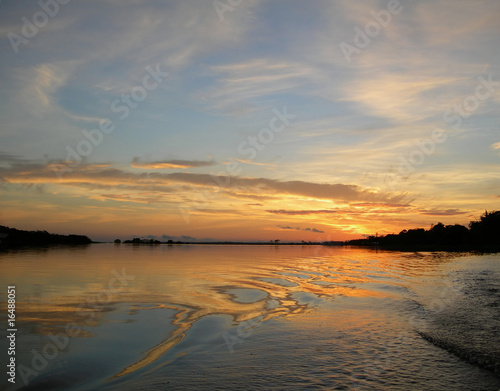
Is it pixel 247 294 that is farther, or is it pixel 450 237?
pixel 450 237

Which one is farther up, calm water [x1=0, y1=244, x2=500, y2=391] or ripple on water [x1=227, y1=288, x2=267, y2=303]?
calm water [x1=0, y1=244, x2=500, y2=391]

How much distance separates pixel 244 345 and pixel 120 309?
9253 millimetres

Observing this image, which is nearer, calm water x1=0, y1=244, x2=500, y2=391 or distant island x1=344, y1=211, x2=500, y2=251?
calm water x1=0, y1=244, x2=500, y2=391

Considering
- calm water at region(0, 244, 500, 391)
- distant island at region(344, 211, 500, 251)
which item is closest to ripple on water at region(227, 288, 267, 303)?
calm water at region(0, 244, 500, 391)

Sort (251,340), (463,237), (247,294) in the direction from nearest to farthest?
(251,340)
(247,294)
(463,237)

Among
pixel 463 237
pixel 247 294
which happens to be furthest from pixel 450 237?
pixel 247 294

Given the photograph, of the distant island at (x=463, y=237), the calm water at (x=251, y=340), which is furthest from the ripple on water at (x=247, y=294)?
the distant island at (x=463, y=237)

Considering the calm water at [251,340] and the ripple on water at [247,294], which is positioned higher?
the calm water at [251,340]

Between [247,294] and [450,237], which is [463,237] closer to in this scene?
[450,237]

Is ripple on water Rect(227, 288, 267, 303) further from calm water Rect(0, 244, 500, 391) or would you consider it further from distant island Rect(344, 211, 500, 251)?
distant island Rect(344, 211, 500, 251)

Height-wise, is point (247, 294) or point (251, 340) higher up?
point (251, 340)

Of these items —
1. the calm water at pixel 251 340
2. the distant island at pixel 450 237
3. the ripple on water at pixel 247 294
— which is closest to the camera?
the calm water at pixel 251 340

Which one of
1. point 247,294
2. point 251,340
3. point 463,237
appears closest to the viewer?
point 251,340

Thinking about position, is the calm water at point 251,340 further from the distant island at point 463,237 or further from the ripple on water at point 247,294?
the distant island at point 463,237
